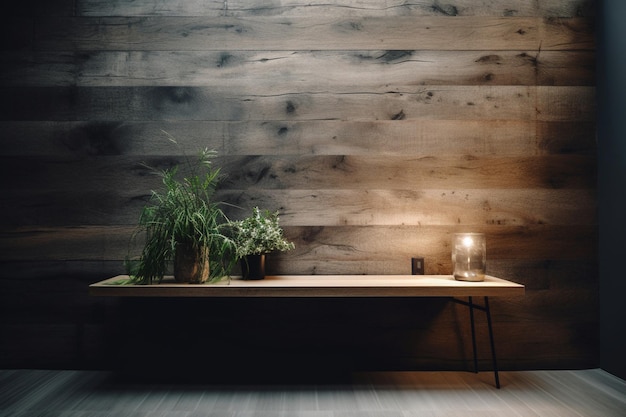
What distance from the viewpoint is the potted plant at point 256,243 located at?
2.27m

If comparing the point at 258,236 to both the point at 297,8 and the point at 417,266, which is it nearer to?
the point at 417,266

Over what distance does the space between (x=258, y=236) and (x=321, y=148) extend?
65 centimetres

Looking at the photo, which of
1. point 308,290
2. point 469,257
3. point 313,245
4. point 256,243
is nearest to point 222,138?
point 256,243

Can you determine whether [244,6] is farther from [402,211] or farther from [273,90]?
[402,211]

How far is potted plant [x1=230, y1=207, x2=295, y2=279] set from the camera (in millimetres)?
2266

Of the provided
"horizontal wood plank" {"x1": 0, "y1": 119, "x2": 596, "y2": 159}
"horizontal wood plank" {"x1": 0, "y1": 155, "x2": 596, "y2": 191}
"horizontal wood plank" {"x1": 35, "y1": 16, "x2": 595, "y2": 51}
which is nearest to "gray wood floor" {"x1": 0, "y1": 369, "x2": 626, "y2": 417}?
"horizontal wood plank" {"x1": 0, "y1": 155, "x2": 596, "y2": 191}

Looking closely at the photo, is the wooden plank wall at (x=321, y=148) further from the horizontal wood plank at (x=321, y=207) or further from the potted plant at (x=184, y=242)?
the potted plant at (x=184, y=242)

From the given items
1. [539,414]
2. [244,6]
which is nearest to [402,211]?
[539,414]

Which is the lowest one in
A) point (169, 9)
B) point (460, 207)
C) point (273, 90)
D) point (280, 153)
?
point (460, 207)

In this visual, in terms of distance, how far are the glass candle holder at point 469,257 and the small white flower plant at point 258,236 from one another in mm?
886

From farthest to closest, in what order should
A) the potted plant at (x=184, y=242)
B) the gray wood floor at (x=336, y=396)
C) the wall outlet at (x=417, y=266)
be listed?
the wall outlet at (x=417, y=266) < the potted plant at (x=184, y=242) < the gray wood floor at (x=336, y=396)

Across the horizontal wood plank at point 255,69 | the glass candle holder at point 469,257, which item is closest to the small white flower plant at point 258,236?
the horizontal wood plank at point 255,69

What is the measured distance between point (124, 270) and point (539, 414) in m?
2.23

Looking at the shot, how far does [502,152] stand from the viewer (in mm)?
2572
